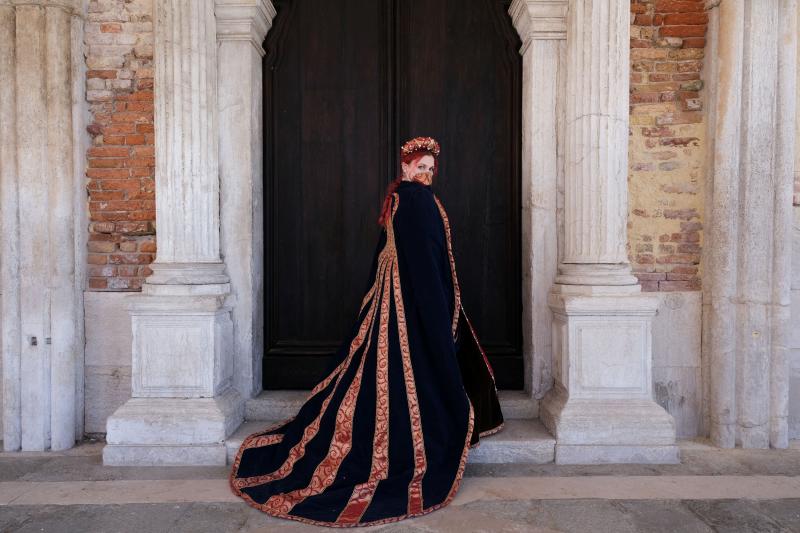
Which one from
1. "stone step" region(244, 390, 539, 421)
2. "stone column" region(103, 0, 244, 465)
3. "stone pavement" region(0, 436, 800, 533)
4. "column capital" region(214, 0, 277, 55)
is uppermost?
"column capital" region(214, 0, 277, 55)

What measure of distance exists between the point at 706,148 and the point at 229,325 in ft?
12.0

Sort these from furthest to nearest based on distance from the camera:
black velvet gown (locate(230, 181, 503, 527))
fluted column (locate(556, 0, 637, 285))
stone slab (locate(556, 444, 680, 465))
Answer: fluted column (locate(556, 0, 637, 285)) < stone slab (locate(556, 444, 680, 465)) < black velvet gown (locate(230, 181, 503, 527))

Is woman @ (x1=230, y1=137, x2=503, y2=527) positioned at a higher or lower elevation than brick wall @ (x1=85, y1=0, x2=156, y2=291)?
lower

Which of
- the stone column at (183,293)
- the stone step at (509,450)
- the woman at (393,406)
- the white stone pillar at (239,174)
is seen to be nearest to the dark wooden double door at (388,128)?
the white stone pillar at (239,174)

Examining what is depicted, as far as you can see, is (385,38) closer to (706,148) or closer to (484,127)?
(484,127)

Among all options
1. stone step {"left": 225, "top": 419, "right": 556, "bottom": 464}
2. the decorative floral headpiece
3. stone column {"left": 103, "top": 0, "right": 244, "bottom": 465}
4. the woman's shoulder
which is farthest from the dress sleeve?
stone column {"left": 103, "top": 0, "right": 244, "bottom": 465}

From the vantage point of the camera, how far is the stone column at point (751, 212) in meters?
3.91

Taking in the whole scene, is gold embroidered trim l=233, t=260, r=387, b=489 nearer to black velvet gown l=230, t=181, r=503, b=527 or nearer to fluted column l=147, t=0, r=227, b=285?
black velvet gown l=230, t=181, r=503, b=527

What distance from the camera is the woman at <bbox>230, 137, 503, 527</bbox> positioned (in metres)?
3.00

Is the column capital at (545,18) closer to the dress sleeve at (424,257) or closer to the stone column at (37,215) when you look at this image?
the dress sleeve at (424,257)

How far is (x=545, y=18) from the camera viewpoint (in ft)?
13.5

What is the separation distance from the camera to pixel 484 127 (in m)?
4.49

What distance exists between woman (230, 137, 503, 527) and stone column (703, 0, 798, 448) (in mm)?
1989

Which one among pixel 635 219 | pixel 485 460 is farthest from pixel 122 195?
pixel 635 219
